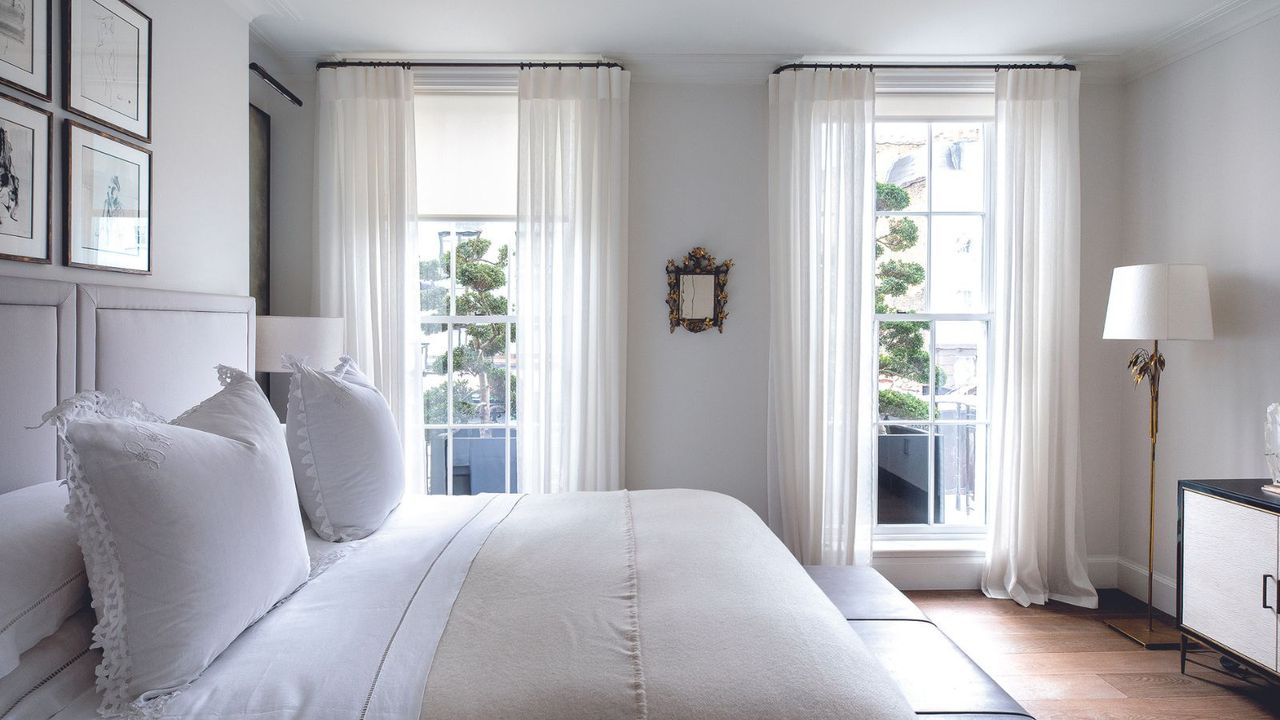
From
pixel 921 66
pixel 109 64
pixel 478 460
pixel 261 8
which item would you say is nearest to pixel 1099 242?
pixel 921 66

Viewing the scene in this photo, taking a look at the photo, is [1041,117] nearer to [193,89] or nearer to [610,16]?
[610,16]

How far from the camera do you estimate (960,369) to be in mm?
3844

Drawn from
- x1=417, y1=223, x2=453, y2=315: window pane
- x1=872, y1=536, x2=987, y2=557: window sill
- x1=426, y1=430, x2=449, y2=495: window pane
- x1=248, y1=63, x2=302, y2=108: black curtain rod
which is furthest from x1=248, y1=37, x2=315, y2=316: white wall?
x1=872, y1=536, x2=987, y2=557: window sill

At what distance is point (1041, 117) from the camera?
354 cm

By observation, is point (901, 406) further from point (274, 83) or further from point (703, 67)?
point (274, 83)

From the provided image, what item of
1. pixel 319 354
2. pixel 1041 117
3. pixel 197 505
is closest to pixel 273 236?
pixel 319 354

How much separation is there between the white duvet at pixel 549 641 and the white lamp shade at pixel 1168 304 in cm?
221

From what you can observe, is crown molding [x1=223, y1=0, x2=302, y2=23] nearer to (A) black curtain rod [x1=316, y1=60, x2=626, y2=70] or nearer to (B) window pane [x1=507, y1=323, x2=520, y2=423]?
(A) black curtain rod [x1=316, y1=60, x2=626, y2=70]

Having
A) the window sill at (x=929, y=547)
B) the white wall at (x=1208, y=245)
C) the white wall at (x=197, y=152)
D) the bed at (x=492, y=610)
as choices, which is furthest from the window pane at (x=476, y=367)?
the white wall at (x=1208, y=245)

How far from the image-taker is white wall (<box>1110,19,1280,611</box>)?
2.91m

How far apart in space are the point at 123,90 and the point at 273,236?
5.06ft

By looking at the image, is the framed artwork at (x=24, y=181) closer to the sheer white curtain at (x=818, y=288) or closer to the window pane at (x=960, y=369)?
the sheer white curtain at (x=818, y=288)

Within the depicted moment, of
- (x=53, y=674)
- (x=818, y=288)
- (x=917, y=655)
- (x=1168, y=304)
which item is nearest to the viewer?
(x=53, y=674)

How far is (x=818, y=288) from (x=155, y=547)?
9.88ft
